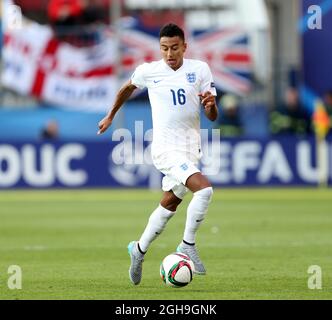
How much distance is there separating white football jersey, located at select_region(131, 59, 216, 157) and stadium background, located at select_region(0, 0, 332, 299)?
1.34 meters

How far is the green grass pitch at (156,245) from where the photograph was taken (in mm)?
9820

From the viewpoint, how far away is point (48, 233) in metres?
16.1

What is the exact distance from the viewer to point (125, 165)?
88.9 ft

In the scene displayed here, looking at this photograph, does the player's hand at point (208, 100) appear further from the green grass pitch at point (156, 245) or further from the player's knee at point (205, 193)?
the green grass pitch at point (156, 245)

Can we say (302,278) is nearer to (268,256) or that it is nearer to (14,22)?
(268,256)

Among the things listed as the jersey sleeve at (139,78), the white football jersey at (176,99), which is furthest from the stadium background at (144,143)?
the jersey sleeve at (139,78)

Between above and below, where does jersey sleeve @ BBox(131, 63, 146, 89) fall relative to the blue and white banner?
above

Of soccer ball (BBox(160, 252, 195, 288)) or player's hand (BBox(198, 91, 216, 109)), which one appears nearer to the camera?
soccer ball (BBox(160, 252, 195, 288))

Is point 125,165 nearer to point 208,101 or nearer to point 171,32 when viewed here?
point 171,32

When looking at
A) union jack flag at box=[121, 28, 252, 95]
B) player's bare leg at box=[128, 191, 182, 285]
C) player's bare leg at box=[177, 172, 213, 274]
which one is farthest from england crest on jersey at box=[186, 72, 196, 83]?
union jack flag at box=[121, 28, 252, 95]

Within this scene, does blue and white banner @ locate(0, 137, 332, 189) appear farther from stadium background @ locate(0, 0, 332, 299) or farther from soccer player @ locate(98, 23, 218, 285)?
soccer player @ locate(98, 23, 218, 285)

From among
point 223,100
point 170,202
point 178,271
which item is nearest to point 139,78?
point 170,202

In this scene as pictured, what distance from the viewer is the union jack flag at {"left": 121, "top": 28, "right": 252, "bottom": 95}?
108ft

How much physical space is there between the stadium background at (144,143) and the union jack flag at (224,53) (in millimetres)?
41
